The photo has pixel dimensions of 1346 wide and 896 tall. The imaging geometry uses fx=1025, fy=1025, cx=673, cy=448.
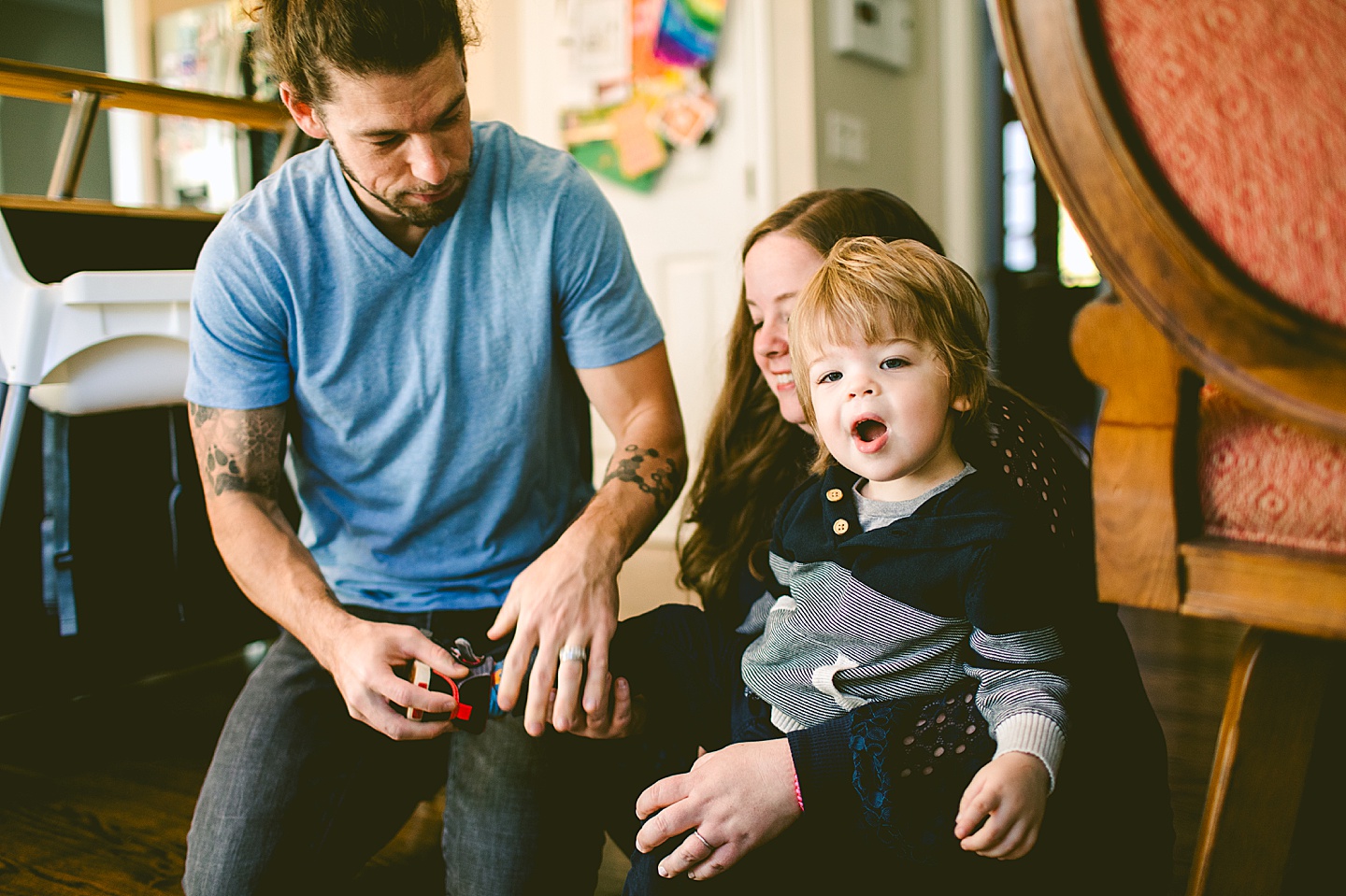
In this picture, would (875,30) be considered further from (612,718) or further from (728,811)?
(728,811)

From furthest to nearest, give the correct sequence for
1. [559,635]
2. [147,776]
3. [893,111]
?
[893,111]
[147,776]
[559,635]

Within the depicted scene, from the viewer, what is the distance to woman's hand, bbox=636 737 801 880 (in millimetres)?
772

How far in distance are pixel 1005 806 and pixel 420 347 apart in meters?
0.78

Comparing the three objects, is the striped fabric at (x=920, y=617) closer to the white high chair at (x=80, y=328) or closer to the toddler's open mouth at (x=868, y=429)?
the toddler's open mouth at (x=868, y=429)

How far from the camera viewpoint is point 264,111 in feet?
5.85

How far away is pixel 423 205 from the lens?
3.62 ft

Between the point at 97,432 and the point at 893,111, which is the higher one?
the point at 893,111

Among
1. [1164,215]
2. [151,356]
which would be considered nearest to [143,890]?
[151,356]

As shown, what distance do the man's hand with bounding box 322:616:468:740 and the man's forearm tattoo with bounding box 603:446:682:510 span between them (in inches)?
10.6

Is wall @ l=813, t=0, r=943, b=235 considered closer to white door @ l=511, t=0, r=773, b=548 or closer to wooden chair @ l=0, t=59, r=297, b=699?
white door @ l=511, t=0, r=773, b=548

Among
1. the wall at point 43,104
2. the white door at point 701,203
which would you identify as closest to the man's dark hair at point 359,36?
the white door at point 701,203

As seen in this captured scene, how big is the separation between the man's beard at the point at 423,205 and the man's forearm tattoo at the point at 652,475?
1.08 feet

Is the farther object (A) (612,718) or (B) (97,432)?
(B) (97,432)

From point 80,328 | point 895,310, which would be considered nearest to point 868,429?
point 895,310
